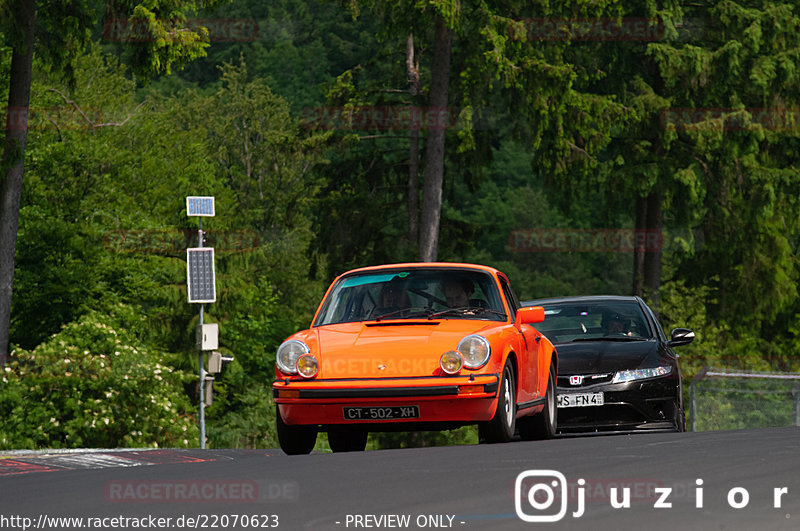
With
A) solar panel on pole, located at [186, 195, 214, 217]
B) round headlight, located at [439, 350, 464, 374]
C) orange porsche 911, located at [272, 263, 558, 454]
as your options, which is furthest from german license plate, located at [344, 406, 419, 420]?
solar panel on pole, located at [186, 195, 214, 217]

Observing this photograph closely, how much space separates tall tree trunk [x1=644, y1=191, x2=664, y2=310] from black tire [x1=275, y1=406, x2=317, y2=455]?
30872 mm

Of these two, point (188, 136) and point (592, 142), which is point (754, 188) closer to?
point (592, 142)

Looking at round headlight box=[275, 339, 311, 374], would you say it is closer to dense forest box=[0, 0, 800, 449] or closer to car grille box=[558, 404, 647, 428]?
car grille box=[558, 404, 647, 428]

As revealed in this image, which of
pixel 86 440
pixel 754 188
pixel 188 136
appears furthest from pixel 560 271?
pixel 86 440

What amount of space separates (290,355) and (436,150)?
24.4 meters

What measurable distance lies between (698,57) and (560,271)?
59.8m

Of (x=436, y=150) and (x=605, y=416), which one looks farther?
(x=436, y=150)

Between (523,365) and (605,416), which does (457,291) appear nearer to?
(523,365)

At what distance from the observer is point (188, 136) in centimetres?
6969

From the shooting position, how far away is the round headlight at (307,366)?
11016mm

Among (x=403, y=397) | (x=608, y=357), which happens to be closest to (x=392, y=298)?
(x=403, y=397)

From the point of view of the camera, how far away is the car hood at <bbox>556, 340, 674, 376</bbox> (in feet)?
47.2

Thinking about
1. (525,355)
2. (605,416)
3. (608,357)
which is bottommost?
(605,416)

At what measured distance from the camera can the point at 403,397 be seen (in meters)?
10.8
